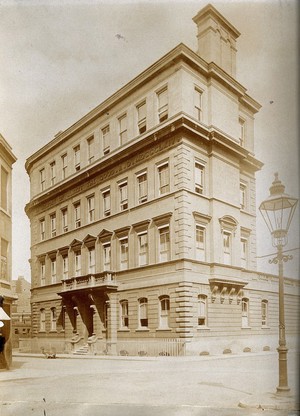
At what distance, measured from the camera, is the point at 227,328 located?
1145 centimetres

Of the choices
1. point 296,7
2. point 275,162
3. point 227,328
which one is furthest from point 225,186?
point 296,7

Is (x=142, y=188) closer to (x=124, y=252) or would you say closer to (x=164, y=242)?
(x=164, y=242)

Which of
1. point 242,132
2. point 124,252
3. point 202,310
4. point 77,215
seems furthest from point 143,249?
point 242,132

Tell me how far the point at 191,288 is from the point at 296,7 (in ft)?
20.3

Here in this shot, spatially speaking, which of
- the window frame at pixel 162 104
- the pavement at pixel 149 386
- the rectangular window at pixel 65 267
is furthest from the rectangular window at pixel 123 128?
the pavement at pixel 149 386

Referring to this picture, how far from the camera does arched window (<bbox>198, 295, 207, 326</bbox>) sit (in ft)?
37.5

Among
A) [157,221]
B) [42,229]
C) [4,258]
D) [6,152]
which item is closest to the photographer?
[6,152]

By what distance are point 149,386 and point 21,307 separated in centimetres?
344

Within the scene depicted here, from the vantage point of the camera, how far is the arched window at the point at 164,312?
12023 mm

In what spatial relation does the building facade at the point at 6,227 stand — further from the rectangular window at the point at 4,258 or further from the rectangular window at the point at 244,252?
the rectangular window at the point at 244,252

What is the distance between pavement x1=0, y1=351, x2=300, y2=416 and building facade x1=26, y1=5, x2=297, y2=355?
61 centimetres

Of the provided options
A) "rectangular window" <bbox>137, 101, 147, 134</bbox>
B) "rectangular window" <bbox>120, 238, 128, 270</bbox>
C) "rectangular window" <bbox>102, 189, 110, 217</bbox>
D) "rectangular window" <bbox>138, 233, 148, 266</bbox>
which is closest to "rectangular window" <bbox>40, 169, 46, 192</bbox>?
"rectangular window" <bbox>102, 189, 110, 217</bbox>

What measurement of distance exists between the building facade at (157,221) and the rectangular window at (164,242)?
0.03m

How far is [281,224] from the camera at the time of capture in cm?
977
